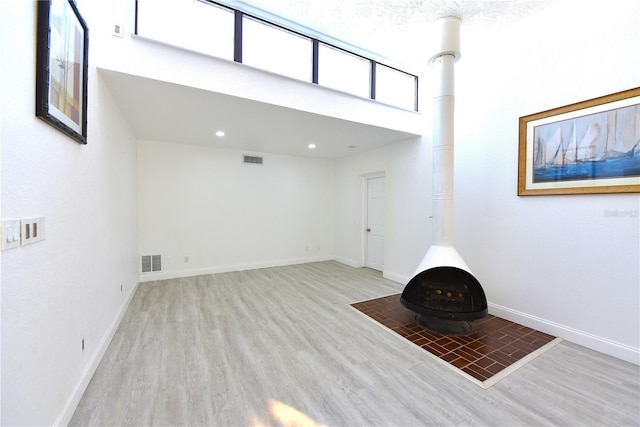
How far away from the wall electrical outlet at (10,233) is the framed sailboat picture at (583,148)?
13.6ft

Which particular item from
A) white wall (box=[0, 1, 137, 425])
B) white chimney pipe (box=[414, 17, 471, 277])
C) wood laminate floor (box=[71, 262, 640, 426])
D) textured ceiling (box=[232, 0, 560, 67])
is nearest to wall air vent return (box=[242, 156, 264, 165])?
textured ceiling (box=[232, 0, 560, 67])

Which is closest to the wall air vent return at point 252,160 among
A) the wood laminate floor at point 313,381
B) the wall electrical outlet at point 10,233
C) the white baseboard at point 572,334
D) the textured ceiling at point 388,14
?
the textured ceiling at point 388,14

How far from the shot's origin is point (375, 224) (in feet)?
17.9

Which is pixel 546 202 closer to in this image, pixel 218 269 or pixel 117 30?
pixel 117 30

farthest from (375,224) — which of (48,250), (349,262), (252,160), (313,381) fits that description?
(48,250)

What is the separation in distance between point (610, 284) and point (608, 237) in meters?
0.44

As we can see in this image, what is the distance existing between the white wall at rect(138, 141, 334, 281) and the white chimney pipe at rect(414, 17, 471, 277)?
11.4ft

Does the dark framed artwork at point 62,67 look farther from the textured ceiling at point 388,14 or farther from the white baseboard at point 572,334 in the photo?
the white baseboard at point 572,334

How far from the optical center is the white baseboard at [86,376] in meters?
1.53

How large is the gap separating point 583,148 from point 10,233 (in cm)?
430

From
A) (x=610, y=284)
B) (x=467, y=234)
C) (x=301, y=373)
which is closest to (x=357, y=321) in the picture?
(x=301, y=373)

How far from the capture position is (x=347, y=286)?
4332mm

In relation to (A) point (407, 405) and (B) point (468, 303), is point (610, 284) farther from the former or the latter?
(A) point (407, 405)

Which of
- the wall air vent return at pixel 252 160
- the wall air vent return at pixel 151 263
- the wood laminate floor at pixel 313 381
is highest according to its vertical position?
the wall air vent return at pixel 252 160
